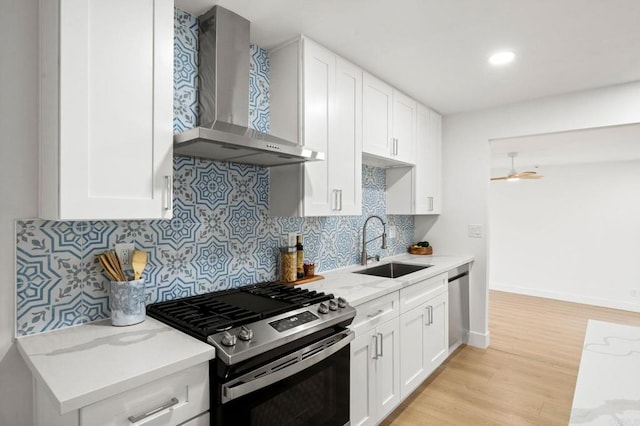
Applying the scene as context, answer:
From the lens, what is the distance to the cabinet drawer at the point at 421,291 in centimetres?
230

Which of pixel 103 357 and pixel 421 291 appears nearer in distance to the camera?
pixel 103 357

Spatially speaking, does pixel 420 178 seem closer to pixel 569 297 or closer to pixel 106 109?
pixel 106 109

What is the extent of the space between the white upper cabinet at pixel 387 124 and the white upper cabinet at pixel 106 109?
1479 millimetres

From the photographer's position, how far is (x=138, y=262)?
1481mm

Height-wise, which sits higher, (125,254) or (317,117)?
(317,117)

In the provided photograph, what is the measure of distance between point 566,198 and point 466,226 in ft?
12.0

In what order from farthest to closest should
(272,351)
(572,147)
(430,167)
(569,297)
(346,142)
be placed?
1. (569,297)
2. (572,147)
3. (430,167)
4. (346,142)
5. (272,351)

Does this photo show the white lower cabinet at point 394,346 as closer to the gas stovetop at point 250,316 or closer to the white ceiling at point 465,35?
the gas stovetop at point 250,316

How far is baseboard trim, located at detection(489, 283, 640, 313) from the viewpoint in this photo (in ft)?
17.3

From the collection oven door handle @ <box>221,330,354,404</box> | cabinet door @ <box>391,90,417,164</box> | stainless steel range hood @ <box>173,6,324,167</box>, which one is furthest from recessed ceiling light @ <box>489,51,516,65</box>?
oven door handle @ <box>221,330,354,404</box>

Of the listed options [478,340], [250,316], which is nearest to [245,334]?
[250,316]

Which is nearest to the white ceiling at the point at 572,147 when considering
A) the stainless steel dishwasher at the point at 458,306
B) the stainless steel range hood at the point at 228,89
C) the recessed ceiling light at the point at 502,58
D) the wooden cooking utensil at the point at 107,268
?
the recessed ceiling light at the point at 502,58

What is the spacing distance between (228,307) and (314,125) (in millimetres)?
1137

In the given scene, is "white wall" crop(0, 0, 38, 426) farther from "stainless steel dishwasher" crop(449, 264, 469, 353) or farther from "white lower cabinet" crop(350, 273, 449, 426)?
"stainless steel dishwasher" crop(449, 264, 469, 353)
